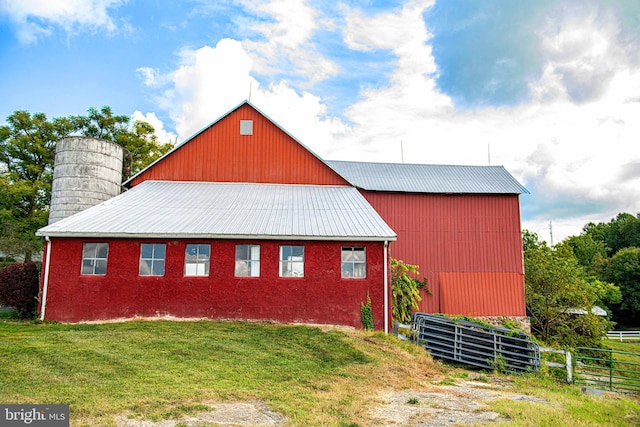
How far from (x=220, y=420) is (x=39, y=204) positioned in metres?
34.6

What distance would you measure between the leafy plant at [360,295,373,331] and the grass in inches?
38.5

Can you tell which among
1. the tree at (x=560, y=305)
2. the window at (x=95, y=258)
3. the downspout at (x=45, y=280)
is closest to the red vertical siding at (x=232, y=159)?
the window at (x=95, y=258)

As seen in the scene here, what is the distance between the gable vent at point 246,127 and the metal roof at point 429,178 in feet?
14.0

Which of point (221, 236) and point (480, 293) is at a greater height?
point (221, 236)

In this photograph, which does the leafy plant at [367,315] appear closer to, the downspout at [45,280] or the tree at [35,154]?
the downspout at [45,280]

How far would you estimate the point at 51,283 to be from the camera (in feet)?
49.3

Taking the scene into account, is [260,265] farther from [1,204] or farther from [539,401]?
[1,204]

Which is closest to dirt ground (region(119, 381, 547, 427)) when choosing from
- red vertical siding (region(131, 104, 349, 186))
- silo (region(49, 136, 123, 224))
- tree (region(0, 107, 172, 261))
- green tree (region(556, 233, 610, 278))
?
red vertical siding (region(131, 104, 349, 186))

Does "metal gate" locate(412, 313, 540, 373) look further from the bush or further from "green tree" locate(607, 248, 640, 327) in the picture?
"green tree" locate(607, 248, 640, 327)

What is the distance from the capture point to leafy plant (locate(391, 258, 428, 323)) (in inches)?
733

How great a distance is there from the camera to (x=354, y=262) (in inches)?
616

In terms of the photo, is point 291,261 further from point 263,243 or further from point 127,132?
point 127,132

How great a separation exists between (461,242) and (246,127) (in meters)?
12.0

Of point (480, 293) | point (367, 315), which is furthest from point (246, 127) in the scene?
point (480, 293)
